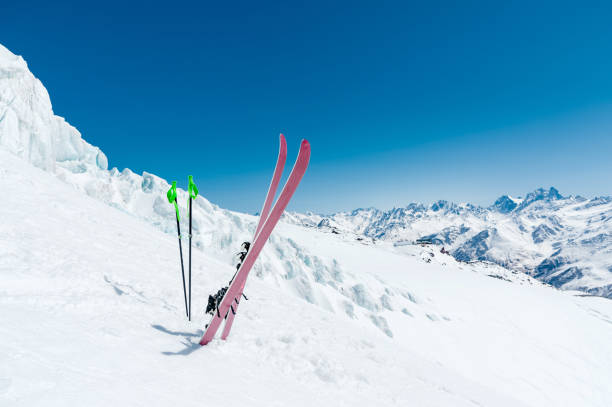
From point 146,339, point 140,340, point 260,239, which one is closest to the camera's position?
→ point 140,340

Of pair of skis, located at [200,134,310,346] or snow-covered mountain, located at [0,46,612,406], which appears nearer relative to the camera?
snow-covered mountain, located at [0,46,612,406]

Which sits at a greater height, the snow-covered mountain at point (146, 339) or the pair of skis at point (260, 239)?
the pair of skis at point (260, 239)

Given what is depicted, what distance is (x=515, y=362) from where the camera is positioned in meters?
34.2

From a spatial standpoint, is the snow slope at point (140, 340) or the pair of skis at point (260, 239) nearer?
the snow slope at point (140, 340)

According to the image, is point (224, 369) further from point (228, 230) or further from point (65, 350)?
point (228, 230)

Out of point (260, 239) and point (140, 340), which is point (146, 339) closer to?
point (140, 340)

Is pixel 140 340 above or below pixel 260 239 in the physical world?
below

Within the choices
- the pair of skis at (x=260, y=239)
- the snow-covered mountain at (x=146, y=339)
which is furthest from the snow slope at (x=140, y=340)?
the pair of skis at (x=260, y=239)

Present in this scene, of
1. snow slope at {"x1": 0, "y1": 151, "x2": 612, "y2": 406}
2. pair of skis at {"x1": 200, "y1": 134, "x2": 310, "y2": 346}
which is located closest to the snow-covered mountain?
snow slope at {"x1": 0, "y1": 151, "x2": 612, "y2": 406}

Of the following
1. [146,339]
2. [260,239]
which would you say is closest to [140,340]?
[146,339]

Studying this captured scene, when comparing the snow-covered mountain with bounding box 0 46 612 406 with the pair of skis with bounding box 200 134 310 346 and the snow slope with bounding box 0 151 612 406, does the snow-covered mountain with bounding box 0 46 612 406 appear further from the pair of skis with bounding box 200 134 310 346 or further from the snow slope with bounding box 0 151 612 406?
the pair of skis with bounding box 200 134 310 346

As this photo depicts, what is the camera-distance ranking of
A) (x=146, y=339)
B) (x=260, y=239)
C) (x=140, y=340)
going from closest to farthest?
(x=140, y=340) < (x=146, y=339) < (x=260, y=239)

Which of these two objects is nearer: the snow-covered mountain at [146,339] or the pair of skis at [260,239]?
the snow-covered mountain at [146,339]

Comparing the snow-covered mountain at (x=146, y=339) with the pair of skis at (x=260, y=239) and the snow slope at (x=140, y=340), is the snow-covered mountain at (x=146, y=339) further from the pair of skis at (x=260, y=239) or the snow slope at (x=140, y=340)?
the pair of skis at (x=260, y=239)
